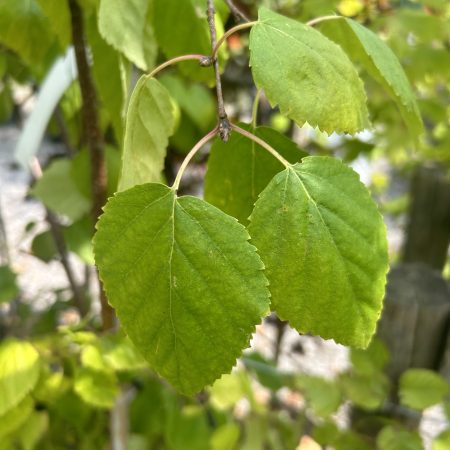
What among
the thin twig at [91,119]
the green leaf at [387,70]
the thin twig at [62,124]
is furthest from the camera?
the thin twig at [62,124]

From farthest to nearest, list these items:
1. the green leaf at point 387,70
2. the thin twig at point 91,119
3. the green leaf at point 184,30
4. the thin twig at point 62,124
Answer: the thin twig at point 62,124 → the thin twig at point 91,119 → the green leaf at point 184,30 → the green leaf at point 387,70

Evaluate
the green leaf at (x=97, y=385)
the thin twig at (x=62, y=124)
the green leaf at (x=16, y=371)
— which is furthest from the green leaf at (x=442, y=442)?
the thin twig at (x=62, y=124)

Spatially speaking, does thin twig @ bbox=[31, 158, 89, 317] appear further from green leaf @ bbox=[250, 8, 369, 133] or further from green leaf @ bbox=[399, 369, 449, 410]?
green leaf @ bbox=[250, 8, 369, 133]

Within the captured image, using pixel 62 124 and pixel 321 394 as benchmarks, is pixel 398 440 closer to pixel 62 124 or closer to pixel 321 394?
pixel 321 394

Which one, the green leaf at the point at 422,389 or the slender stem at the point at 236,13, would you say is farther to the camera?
the green leaf at the point at 422,389

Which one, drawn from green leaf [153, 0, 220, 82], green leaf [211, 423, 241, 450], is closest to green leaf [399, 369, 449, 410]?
green leaf [211, 423, 241, 450]

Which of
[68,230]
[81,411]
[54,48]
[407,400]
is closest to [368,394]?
[407,400]

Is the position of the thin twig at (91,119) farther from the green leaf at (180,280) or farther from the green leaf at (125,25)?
the green leaf at (180,280)
